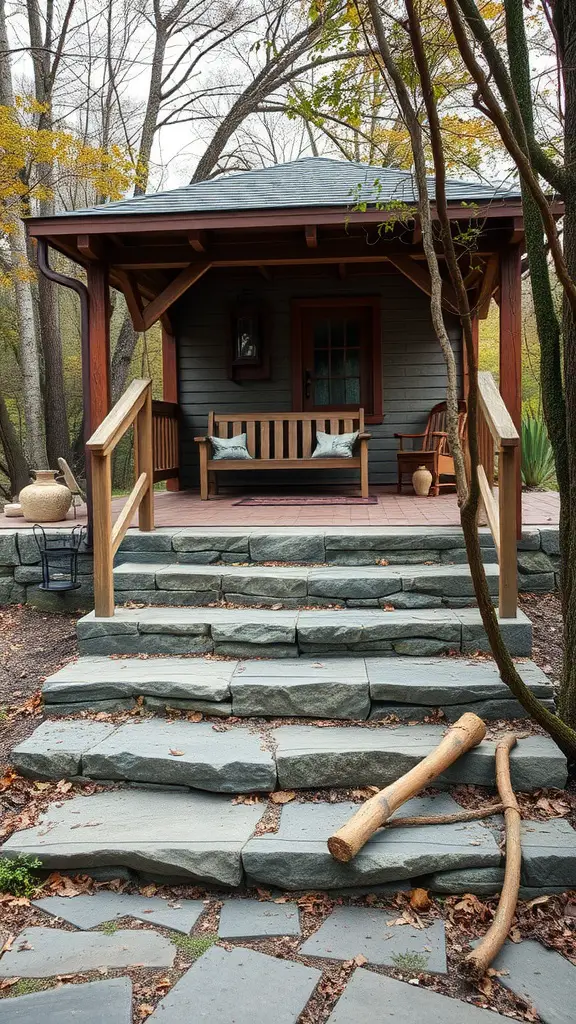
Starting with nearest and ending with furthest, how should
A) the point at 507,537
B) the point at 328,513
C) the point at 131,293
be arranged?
the point at 507,537, the point at 328,513, the point at 131,293

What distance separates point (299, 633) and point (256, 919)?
5.19 feet

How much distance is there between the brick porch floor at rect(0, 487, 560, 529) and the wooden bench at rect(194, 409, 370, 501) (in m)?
0.34

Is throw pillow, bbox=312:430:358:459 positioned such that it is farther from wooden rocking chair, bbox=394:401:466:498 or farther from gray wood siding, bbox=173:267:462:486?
gray wood siding, bbox=173:267:462:486

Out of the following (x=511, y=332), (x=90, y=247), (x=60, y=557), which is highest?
(x=90, y=247)

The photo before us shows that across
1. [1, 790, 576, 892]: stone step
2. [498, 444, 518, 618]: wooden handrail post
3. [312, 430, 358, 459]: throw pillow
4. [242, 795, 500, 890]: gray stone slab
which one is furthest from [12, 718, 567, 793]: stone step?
[312, 430, 358, 459]: throw pillow

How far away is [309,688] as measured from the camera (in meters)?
3.46

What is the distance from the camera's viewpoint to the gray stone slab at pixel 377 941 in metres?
2.27

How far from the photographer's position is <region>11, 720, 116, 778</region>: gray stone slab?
321 centimetres

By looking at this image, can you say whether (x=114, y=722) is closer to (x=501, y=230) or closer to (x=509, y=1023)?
(x=509, y=1023)

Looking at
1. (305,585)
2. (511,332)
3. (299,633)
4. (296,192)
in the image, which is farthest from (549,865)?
(296,192)

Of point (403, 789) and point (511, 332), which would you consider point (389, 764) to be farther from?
point (511, 332)

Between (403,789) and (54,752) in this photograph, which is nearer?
A: (403,789)

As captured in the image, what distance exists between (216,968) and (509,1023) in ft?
2.69

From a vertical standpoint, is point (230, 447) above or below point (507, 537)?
above
